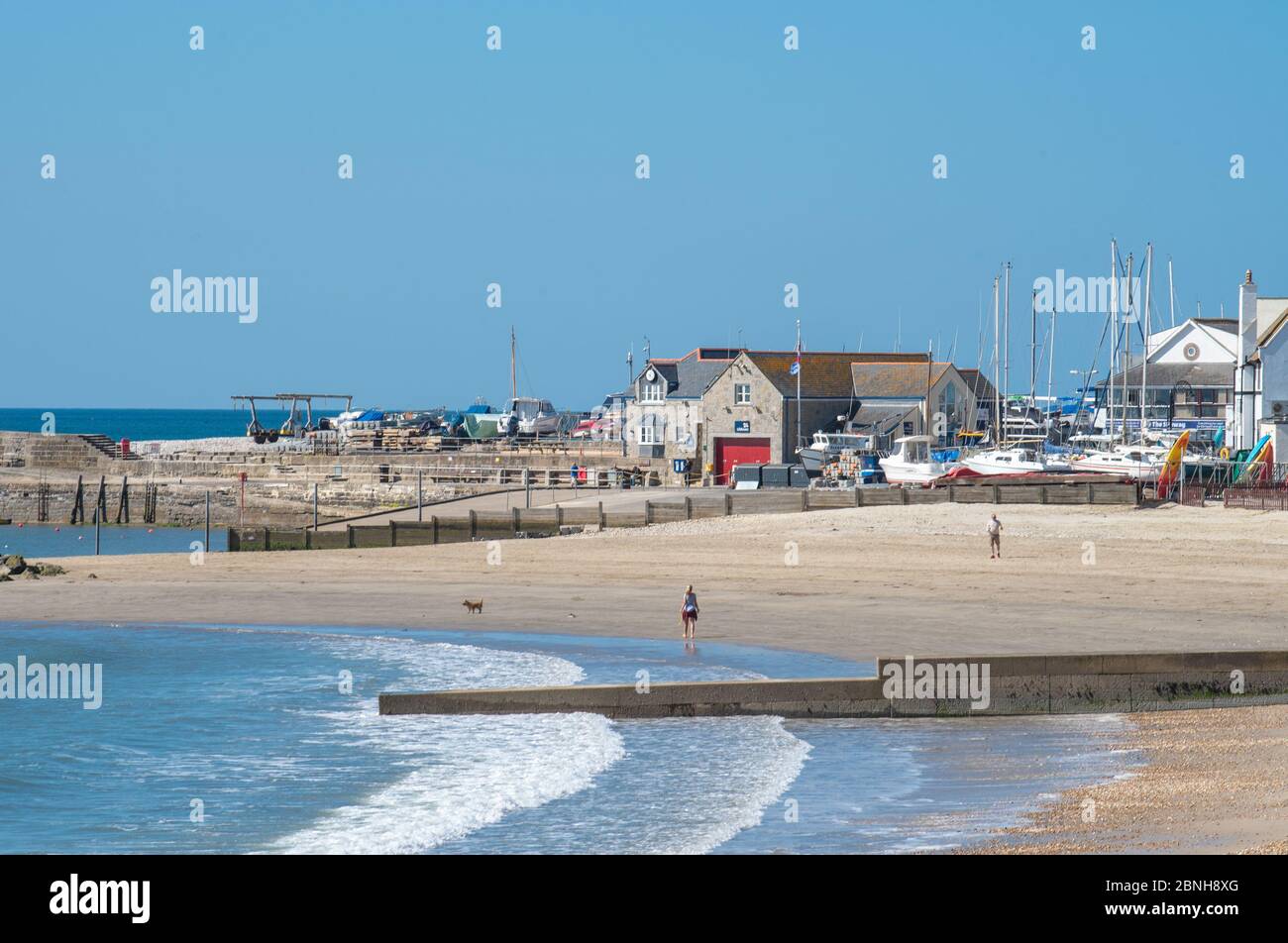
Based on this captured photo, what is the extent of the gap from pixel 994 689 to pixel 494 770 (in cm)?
697

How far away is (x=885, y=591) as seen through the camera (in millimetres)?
33438

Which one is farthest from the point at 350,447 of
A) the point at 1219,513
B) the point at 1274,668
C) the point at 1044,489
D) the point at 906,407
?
the point at 1274,668

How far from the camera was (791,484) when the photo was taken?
60094mm

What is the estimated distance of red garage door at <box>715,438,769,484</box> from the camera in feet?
243

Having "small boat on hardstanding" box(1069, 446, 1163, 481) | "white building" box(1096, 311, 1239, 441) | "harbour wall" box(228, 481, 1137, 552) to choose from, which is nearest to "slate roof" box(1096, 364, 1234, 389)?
"white building" box(1096, 311, 1239, 441)

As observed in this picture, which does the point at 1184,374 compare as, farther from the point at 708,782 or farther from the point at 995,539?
the point at 708,782

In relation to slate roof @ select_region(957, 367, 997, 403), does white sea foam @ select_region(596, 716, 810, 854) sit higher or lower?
lower

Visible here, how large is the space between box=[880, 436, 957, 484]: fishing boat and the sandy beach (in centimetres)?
1353

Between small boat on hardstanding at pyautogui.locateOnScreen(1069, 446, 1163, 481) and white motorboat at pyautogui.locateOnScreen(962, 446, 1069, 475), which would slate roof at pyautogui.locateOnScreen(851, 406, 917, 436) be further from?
small boat on hardstanding at pyautogui.locateOnScreen(1069, 446, 1163, 481)

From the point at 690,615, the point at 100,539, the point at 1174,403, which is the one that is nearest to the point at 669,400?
the point at 1174,403

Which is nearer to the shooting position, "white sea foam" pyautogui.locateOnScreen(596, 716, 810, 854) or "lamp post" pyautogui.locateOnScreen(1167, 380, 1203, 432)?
"white sea foam" pyautogui.locateOnScreen(596, 716, 810, 854)

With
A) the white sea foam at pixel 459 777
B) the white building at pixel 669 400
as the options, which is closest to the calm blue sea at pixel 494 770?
the white sea foam at pixel 459 777
